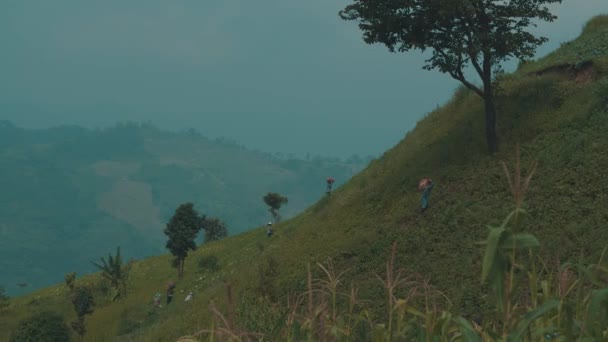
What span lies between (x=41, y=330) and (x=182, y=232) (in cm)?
1620

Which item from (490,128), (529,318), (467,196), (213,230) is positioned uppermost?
(213,230)

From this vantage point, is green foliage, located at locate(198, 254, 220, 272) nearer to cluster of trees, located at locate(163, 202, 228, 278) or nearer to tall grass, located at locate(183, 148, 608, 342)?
cluster of trees, located at locate(163, 202, 228, 278)

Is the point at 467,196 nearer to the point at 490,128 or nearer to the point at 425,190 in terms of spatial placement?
the point at 425,190

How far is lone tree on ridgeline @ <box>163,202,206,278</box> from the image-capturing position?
53656mm

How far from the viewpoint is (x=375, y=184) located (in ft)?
121

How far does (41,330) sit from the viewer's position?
130 ft

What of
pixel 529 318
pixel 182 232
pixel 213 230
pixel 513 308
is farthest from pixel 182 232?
pixel 529 318

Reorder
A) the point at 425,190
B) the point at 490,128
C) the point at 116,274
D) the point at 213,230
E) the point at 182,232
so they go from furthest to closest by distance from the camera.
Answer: the point at 213,230, the point at 116,274, the point at 182,232, the point at 490,128, the point at 425,190

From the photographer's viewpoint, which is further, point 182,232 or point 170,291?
point 182,232

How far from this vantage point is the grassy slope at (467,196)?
78.6ft

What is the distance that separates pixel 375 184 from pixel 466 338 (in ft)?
109

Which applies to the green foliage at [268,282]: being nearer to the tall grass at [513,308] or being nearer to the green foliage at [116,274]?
the tall grass at [513,308]

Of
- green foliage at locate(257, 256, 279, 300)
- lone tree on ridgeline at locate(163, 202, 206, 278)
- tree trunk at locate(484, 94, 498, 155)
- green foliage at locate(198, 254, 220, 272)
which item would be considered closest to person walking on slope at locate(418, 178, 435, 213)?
tree trunk at locate(484, 94, 498, 155)

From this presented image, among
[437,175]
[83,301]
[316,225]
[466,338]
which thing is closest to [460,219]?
[437,175]
